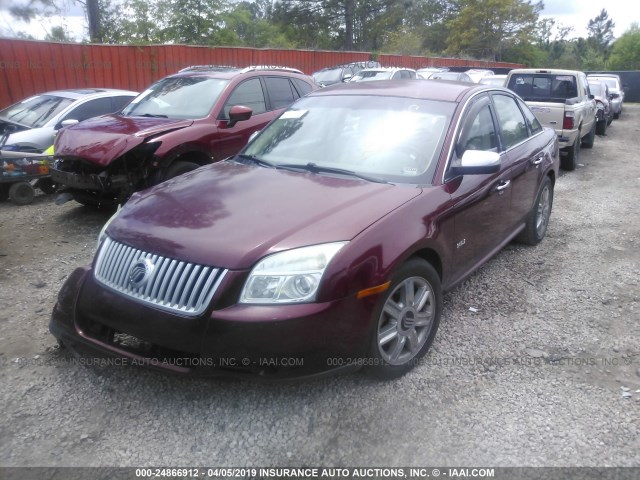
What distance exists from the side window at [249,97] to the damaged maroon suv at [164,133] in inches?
0.5

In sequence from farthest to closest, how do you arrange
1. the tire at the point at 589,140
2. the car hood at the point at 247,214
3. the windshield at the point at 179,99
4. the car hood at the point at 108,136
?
the tire at the point at 589,140, the windshield at the point at 179,99, the car hood at the point at 108,136, the car hood at the point at 247,214

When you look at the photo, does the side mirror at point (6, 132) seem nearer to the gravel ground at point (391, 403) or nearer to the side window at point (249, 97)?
the side window at point (249, 97)

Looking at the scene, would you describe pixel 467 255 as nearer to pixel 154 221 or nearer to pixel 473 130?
pixel 473 130

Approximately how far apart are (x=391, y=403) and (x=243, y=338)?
1003 mm

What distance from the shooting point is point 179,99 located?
682 cm

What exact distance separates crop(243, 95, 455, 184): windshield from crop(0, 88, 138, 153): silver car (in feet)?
15.2

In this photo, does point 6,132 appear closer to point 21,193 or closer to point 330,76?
point 21,193

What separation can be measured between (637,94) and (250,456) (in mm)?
33942

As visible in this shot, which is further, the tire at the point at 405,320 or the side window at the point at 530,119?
the side window at the point at 530,119

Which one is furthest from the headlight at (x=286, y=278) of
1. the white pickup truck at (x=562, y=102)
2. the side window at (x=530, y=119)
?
the white pickup truck at (x=562, y=102)

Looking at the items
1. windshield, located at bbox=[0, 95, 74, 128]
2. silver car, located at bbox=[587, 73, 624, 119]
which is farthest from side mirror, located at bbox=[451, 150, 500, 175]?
silver car, located at bbox=[587, 73, 624, 119]

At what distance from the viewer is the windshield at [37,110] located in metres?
7.95

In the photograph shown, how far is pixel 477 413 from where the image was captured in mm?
2918

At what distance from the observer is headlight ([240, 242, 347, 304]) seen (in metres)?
2.58
